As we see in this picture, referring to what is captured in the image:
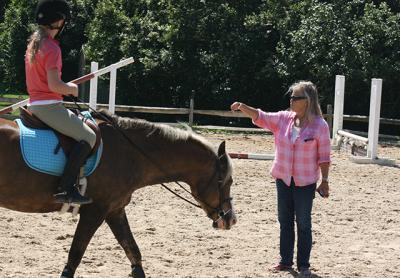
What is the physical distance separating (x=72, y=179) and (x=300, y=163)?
2.19 metres

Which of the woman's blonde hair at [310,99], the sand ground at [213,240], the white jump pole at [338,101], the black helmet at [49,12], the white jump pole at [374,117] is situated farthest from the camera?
the white jump pole at [338,101]

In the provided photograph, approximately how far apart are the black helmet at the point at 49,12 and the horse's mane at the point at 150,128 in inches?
36.3

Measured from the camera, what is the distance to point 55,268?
602cm

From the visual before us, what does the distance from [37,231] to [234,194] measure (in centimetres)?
338

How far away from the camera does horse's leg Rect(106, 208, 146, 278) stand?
18.3ft

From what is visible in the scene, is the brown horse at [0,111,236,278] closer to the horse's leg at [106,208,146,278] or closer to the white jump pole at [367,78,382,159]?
the horse's leg at [106,208,146,278]

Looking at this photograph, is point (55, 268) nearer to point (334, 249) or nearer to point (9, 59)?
point (334, 249)

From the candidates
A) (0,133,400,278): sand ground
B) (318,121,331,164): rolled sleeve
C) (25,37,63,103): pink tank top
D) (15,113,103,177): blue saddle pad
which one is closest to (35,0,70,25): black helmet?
(25,37,63,103): pink tank top

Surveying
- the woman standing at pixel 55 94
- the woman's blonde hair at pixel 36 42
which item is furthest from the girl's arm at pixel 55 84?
the woman's blonde hair at pixel 36 42

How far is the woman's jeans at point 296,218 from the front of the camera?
20.2ft

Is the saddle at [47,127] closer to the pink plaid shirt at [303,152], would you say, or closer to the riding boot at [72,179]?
the riding boot at [72,179]

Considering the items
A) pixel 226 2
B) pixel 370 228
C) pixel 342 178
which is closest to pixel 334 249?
pixel 370 228

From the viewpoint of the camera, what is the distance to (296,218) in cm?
624

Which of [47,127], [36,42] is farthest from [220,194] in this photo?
[36,42]
